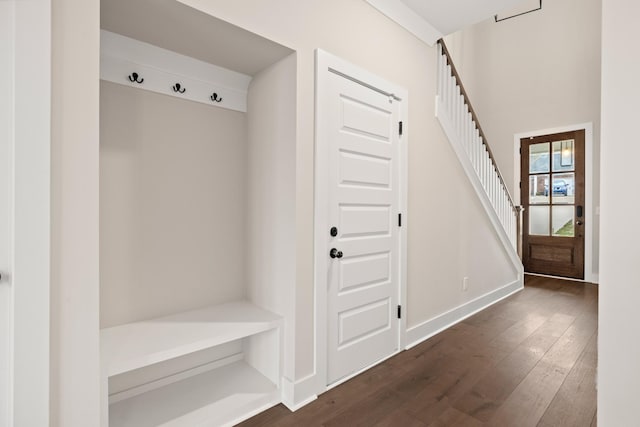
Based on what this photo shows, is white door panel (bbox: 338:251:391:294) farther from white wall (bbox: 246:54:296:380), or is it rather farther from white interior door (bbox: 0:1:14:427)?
white interior door (bbox: 0:1:14:427)

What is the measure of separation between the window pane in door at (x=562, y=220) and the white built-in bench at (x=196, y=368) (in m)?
5.29

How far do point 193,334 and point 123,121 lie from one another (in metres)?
1.23

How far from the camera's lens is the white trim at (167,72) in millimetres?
1692

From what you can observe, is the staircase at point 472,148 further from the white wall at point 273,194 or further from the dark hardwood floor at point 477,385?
the white wall at point 273,194

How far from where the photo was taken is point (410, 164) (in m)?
2.64

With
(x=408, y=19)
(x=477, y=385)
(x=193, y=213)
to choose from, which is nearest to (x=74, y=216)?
(x=193, y=213)

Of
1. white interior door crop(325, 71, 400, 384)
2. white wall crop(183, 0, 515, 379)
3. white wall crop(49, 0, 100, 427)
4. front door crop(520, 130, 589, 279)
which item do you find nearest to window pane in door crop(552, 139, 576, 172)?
front door crop(520, 130, 589, 279)

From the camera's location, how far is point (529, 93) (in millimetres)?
5441

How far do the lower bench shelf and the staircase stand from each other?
2.67 meters

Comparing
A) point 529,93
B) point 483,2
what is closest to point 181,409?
point 483,2

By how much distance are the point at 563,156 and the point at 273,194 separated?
5310mm

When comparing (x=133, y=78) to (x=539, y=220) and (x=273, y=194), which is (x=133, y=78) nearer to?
(x=273, y=194)

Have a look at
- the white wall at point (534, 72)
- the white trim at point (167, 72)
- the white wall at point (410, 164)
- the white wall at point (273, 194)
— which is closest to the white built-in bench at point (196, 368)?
the white wall at point (273, 194)

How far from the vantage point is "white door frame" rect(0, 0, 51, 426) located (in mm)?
1035
